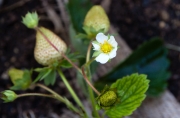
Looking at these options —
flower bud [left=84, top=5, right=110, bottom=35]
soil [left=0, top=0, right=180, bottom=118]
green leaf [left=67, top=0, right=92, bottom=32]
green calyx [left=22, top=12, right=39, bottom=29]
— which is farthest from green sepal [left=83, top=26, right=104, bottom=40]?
soil [left=0, top=0, right=180, bottom=118]

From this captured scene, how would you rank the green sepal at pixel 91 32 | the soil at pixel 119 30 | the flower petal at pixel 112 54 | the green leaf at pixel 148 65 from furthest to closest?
the soil at pixel 119 30 → the green leaf at pixel 148 65 → the green sepal at pixel 91 32 → the flower petal at pixel 112 54

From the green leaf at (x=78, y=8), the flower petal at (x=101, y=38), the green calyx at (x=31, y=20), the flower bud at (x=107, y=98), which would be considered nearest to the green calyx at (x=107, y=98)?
the flower bud at (x=107, y=98)

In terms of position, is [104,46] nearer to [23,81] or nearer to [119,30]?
[23,81]

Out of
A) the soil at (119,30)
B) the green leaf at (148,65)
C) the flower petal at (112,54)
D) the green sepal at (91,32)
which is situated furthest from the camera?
the soil at (119,30)

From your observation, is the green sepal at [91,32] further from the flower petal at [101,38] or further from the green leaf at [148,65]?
the green leaf at [148,65]

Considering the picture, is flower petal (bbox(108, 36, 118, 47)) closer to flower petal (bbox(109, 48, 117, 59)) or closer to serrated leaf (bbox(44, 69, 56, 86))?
flower petal (bbox(109, 48, 117, 59))

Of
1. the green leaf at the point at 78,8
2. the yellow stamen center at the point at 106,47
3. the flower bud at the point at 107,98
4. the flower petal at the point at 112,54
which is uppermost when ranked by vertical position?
the green leaf at the point at 78,8

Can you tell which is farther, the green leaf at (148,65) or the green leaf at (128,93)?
the green leaf at (148,65)
